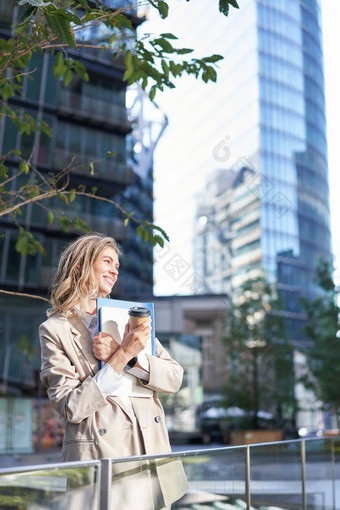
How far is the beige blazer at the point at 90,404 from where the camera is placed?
2.50 m

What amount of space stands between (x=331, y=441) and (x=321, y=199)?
64.9 m

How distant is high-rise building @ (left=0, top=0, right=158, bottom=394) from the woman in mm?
21091

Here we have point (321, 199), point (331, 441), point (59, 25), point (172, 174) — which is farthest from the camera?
point (172, 174)

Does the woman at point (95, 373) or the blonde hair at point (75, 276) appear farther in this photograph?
the blonde hair at point (75, 276)

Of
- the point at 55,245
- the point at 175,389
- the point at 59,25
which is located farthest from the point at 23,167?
the point at 55,245

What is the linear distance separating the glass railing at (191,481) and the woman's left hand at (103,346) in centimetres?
40

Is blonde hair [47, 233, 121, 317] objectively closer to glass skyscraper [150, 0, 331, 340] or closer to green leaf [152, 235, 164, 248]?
green leaf [152, 235, 164, 248]

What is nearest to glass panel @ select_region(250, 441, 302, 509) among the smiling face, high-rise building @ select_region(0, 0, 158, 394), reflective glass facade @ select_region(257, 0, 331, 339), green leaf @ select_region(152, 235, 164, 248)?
green leaf @ select_region(152, 235, 164, 248)

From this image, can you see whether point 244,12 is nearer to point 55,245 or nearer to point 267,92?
point 267,92

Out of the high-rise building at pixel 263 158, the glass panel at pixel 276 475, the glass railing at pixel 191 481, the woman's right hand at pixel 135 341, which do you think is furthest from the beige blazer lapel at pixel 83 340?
the high-rise building at pixel 263 158

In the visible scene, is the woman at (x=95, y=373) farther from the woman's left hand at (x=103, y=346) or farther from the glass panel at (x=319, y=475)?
the glass panel at (x=319, y=475)

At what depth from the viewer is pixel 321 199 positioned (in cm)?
6944

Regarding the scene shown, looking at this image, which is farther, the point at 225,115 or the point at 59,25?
the point at 225,115

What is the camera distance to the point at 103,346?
102 inches
